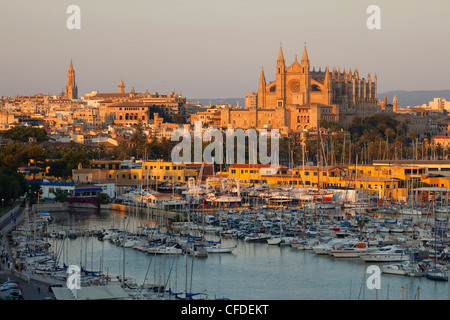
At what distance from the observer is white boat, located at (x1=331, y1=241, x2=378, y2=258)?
30.5 meters

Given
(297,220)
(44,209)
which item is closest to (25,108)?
(44,209)

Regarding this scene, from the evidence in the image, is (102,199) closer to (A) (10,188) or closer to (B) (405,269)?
(A) (10,188)

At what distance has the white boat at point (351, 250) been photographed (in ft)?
100

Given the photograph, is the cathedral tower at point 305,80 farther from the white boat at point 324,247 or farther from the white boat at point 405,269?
the white boat at point 405,269

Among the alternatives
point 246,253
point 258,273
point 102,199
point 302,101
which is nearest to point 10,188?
point 102,199

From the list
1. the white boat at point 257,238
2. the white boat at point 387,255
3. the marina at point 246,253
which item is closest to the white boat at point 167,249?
the marina at point 246,253

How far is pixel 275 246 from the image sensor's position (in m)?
33.2

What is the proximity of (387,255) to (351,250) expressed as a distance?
4.98 feet

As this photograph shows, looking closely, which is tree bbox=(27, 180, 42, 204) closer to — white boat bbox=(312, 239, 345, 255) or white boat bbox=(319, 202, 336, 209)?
white boat bbox=(319, 202, 336, 209)

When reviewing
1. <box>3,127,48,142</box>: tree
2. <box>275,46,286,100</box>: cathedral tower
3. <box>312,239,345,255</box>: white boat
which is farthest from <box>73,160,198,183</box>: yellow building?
<box>275,46,286,100</box>: cathedral tower

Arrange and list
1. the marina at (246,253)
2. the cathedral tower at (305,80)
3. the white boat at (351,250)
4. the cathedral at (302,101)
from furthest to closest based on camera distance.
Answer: the cathedral tower at (305,80) < the cathedral at (302,101) < the white boat at (351,250) < the marina at (246,253)

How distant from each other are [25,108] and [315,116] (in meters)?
44.2

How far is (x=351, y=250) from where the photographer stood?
30641 mm

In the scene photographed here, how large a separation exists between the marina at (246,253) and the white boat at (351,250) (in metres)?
0.03
